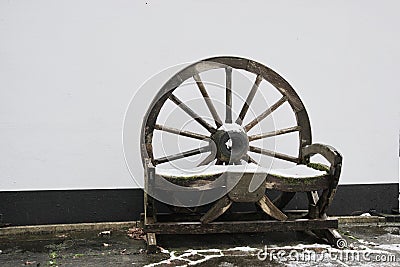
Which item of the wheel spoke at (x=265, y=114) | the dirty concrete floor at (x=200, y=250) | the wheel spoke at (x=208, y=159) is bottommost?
the dirty concrete floor at (x=200, y=250)

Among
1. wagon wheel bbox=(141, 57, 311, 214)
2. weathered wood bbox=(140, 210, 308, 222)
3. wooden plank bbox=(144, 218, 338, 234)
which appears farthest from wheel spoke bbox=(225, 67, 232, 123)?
wooden plank bbox=(144, 218, 338, 234)

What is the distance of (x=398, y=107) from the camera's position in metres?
4.53

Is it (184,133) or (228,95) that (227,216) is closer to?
(184,133)

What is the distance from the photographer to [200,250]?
11.1 feet

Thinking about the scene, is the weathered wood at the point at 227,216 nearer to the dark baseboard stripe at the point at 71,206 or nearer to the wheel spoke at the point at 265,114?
the dark baseboard stripe at the point at 71,206

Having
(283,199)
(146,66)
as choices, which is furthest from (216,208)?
(146,66)

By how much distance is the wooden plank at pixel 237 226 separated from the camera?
10.8 ft

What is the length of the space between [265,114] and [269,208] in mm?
855

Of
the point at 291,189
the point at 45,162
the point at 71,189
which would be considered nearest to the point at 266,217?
the point at 291,189

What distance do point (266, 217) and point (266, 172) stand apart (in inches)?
25.9

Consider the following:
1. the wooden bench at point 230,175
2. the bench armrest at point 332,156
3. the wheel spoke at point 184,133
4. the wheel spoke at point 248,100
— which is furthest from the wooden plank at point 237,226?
the wheel spoke at point 248,100

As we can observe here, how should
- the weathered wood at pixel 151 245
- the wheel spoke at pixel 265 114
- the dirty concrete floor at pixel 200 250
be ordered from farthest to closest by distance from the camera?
the wheel spoke at pixel 265 114, the weathered wood at pixel 151 245, the dirty concrete floor at pixel 200 250

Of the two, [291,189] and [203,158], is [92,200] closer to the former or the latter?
[203,158]

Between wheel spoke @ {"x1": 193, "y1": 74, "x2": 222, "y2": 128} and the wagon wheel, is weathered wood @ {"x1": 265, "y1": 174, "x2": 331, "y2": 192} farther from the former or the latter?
wheel spoke @ {"x1": 193, "y1": 74, "x2": 222, "y2": 128}
